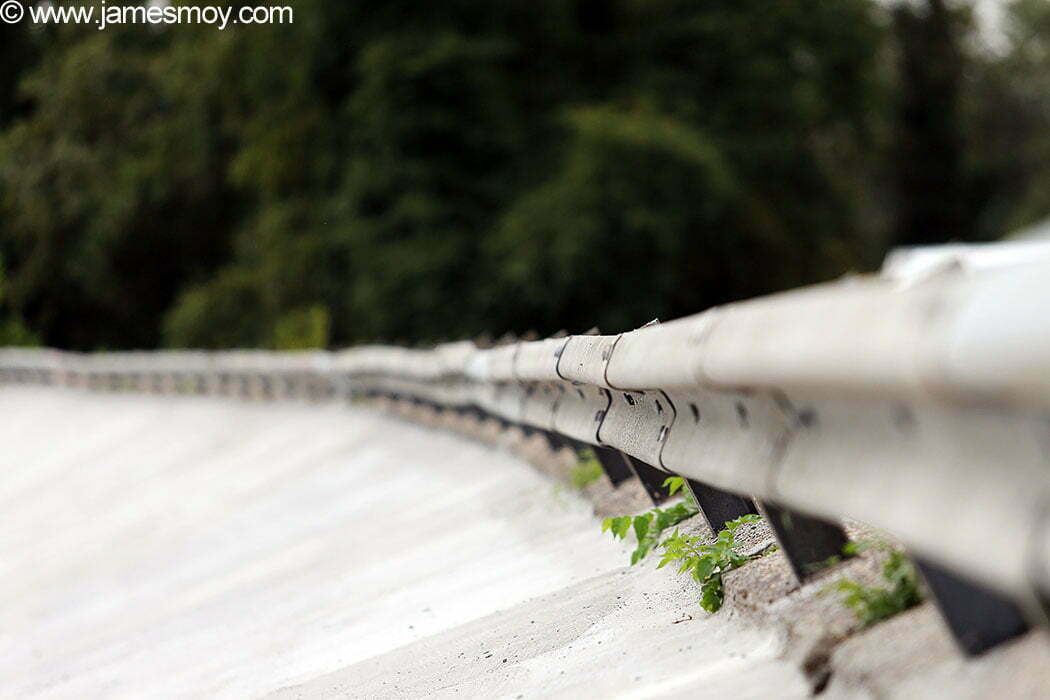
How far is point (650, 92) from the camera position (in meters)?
37.6

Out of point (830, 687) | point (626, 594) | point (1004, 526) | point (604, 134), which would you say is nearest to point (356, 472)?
point (626, 594)

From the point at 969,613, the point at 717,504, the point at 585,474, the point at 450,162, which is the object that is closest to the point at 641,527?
the point at 717,504

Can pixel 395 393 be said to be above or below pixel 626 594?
above

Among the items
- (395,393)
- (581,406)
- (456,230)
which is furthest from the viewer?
(456,230)

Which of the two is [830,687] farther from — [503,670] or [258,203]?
[258,203]

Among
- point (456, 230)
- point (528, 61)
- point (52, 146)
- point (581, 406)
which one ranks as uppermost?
point (52, 146)

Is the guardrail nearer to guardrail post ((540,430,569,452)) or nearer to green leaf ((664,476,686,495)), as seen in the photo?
green leaf ((664,476,686,495))

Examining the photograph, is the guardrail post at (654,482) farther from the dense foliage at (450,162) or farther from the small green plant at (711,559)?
the dense foliage at (450,162)

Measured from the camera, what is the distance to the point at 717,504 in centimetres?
624

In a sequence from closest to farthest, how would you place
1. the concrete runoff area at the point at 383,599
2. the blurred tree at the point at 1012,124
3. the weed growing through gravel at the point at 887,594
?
the weed growing through gravel at the point at 887,594, the concrete runoff area at the point at 383,599, the blurred tree at the point at 1012,124

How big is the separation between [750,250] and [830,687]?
35740 millimetres

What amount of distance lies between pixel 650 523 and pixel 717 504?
35.0 inches

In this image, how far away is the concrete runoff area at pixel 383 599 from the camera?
4.85m

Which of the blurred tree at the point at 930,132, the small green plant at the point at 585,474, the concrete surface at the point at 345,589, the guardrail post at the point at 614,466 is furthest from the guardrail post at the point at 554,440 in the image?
the blurred tree at the point at 930,132
